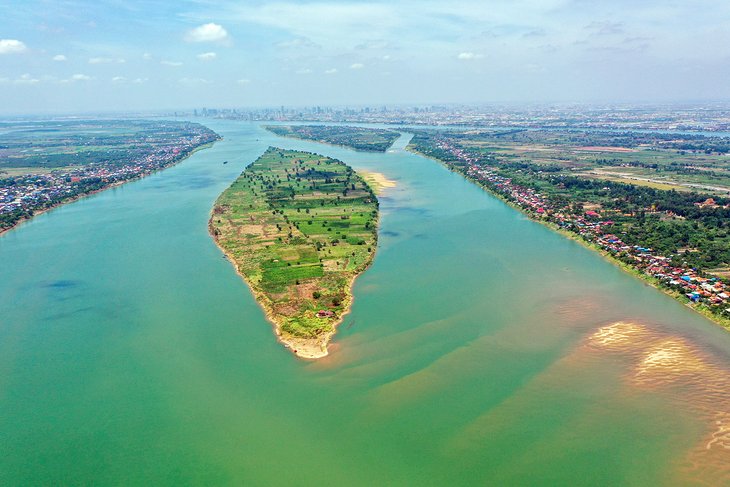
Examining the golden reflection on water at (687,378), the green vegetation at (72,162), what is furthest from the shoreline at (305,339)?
the green vegetation at (72,162)

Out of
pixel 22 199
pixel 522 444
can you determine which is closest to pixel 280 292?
pixel 522 444

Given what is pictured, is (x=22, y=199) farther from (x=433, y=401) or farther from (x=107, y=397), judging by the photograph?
(x=433, y=401)

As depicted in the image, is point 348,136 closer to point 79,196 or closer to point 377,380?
point 79,196

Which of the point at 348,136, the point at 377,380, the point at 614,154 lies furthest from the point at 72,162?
the point at 614,154

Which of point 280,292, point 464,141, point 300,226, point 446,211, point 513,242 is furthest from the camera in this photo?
point 464,141

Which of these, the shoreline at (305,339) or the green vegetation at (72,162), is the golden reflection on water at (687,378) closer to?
the shoreline at (305,339)
